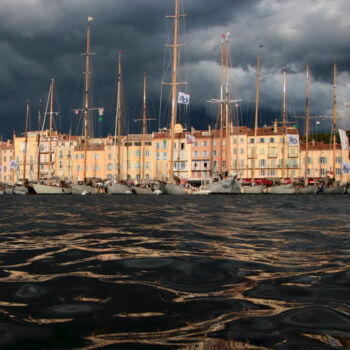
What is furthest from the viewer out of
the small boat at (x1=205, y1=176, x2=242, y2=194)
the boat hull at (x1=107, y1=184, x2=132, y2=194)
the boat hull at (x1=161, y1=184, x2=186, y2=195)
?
the boat hull at (x1=107, y1=184, x2=132, y2=194)

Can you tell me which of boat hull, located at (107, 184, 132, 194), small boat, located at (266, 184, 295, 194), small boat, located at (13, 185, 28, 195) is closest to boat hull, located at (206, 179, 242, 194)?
small boat, located at (266, 184, 295, 194)

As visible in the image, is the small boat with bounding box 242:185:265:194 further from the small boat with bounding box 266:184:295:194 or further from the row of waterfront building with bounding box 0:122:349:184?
the row of waterfront building with bounding box 0:122:349:184

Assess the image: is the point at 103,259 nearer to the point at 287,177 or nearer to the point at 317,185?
the point at 317,185

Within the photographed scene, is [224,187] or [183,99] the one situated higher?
[183,99]

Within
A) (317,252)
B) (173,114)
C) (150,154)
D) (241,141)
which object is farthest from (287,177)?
(317,252)

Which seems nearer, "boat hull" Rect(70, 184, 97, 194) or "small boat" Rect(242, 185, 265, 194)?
"boat hull" Rect(70, 184, 97, 194)

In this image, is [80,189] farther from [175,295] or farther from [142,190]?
[175,295]

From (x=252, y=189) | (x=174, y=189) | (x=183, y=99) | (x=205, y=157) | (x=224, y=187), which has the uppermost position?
(x=183, y=99)

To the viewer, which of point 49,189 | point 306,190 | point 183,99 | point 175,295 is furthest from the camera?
point 306,190

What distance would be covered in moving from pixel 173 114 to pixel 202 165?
3580 cm

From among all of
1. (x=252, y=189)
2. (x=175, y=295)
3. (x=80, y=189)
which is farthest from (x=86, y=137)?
(x=175, y=295)

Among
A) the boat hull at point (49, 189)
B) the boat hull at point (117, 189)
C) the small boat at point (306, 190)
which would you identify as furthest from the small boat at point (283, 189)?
the boat hull at point (49, 189)

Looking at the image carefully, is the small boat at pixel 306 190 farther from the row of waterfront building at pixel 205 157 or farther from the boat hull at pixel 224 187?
the row of waterfront building at pixel 205 157

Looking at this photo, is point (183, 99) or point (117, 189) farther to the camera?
point (117, 189)
